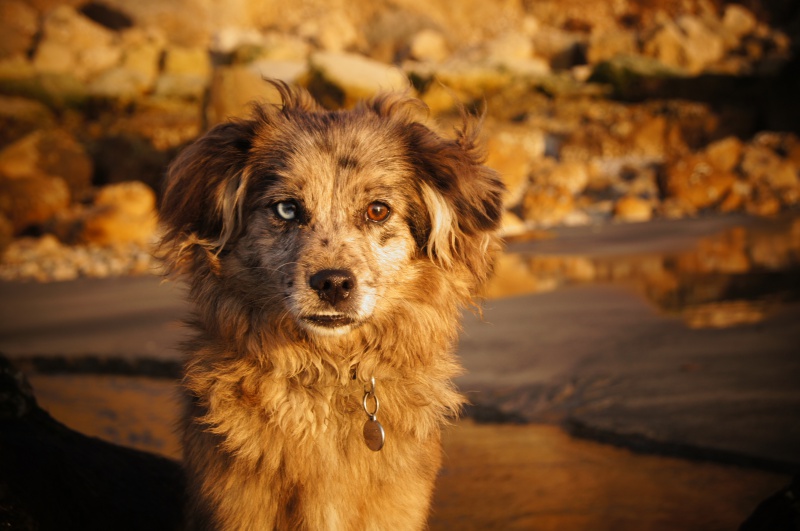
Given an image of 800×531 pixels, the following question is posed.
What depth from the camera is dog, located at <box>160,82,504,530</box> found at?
256cm

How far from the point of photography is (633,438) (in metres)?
3.98

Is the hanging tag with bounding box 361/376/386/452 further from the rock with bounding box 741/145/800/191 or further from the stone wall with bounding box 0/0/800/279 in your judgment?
the rock with bounding box 741/145/800/191

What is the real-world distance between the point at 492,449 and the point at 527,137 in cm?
2042

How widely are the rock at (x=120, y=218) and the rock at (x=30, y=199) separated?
947mm

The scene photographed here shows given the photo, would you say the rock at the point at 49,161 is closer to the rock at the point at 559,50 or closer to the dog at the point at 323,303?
the dog at the point at 323,303

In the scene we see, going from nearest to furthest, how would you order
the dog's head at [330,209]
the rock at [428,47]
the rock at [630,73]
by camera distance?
→ the dog's head at [330,209]
the rock at [630,73]
the rock at [428,47]

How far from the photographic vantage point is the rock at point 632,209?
608 inches

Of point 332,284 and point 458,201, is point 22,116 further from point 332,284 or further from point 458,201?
point 332,284

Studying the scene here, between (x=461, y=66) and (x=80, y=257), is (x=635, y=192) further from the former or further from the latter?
(x=461, y=66)

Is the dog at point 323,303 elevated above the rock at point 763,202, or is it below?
below

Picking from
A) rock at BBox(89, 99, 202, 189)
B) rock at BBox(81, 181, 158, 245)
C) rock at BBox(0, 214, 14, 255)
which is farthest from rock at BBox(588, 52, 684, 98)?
rock at BBox(0, 214, 14, 255)

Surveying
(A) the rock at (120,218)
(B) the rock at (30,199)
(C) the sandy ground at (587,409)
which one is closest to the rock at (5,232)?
(B) the rock at (30,199)

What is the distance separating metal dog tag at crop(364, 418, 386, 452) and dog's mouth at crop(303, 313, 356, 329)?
42 centimetres

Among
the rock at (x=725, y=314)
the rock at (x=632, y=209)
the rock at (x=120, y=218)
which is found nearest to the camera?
the rock at (x=725, y=314)
